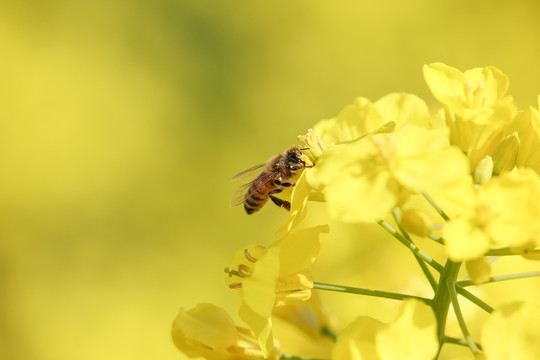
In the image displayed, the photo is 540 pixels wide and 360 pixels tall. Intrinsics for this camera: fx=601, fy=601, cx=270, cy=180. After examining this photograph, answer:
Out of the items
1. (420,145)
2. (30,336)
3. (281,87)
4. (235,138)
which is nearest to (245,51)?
(281,87)

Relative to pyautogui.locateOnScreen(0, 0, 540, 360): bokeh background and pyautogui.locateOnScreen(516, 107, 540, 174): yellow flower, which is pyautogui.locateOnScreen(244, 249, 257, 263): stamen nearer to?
pyautogui.locateOnScreen(516, 107, 540, 174): yellow flower

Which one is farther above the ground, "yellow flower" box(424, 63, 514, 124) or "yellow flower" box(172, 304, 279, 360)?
"yellow flower" box(424, 63, 514, 124)

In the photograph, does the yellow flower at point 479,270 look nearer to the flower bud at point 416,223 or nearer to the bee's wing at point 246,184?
the flower bud at point 416,223

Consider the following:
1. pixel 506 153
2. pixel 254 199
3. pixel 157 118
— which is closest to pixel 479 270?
pixel 506 153

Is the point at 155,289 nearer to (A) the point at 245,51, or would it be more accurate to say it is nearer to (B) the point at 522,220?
(A) the point at 245,51

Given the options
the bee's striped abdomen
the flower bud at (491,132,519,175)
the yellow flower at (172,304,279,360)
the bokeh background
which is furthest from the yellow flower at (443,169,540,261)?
the bokeh background

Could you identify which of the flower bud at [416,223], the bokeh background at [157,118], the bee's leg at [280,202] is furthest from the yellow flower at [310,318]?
the bokeh background at [157,118]

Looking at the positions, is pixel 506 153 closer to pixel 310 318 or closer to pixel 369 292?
pixel 369 292
